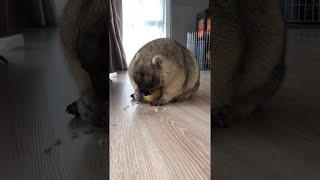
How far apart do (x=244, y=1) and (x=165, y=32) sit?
0.14 metres

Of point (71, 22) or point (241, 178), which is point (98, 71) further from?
point (241, 178)

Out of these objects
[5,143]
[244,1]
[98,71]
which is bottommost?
[5,143]

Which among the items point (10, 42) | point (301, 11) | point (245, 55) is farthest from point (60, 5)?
point (301, 11)

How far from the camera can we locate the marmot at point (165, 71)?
0.83 m

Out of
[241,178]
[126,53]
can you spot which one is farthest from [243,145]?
[126,53]

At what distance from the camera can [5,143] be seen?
2.69 feet

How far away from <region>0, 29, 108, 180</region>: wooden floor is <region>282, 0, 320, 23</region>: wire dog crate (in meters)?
0.38

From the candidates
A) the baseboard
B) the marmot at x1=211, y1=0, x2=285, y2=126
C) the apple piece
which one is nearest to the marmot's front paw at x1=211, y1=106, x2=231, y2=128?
the marmot at x1=211, y1=0, x2=285, y2=126

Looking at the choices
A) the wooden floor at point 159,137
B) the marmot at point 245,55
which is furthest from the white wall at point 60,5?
the marmot at point 245,55

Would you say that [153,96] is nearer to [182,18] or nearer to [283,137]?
[182,18]

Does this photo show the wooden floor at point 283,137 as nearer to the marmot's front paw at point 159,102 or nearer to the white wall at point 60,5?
the marmot's front paw at point 159,102

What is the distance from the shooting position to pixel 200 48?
0.82 metres

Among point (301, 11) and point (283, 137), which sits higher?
point (301, 11)

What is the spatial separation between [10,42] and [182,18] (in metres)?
0.28
